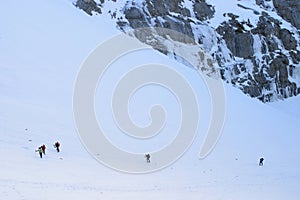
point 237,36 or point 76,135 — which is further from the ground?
point 237,36

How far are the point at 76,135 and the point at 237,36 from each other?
130 ft

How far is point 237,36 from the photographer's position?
58.4 meters

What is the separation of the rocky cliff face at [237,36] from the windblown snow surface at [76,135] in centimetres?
609

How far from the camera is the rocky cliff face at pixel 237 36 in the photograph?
54.1 m

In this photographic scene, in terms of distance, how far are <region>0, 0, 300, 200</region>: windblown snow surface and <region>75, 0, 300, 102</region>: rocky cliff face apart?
6091mm

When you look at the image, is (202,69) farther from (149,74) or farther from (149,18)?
(149,74)

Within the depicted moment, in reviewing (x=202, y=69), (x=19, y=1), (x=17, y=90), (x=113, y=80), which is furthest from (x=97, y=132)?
(x=202, y=69)

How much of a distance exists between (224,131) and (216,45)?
24.2 m

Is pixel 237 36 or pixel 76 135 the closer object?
pixel 76 135

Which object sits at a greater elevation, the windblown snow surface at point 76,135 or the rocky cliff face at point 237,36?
the rocky cliff face at point 237,36

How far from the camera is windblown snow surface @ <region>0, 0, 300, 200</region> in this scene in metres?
18.0

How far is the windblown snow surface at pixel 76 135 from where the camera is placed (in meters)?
18.0

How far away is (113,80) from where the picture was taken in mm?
36062

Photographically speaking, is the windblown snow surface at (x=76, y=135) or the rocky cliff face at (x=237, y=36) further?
the rocky cliff face at (x=237, y=36)
